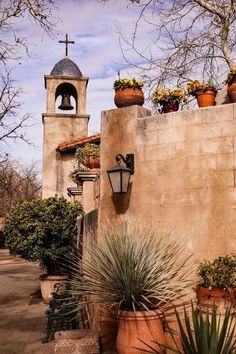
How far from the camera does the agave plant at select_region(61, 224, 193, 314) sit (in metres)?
5.37

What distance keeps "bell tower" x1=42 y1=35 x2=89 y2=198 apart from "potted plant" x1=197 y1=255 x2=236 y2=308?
12.5m

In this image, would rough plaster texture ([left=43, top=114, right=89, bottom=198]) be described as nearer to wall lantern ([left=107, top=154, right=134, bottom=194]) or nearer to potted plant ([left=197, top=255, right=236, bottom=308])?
wall lantern ([left=107, top=154, right=134, bottom=194])

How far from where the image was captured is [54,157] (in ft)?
59.0

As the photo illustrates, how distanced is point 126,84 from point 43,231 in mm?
4454

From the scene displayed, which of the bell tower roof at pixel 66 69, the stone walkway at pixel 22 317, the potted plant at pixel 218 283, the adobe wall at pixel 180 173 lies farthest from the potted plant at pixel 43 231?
the bell tower roof at pixel 66 69

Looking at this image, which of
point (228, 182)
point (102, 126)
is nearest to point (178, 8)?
point (102, 126)

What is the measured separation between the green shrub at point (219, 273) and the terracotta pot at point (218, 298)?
66 millimetres

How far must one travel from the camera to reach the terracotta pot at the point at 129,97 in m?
6.57

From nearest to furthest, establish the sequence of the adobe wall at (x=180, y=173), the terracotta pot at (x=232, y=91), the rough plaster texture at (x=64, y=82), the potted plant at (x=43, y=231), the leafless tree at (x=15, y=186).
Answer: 1. the adobe wall at (x=180, y=173)
2. the terracotta pot at (x=232, y=91)
3. the potted plant at (x=43, y=231)
4. the rough plaster texture at (x=64, y=82)
5. the leafless tree at (x=15, y=186)

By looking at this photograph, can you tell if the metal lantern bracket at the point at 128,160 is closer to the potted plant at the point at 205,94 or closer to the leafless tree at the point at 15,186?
the potted plant at the point at 205,94

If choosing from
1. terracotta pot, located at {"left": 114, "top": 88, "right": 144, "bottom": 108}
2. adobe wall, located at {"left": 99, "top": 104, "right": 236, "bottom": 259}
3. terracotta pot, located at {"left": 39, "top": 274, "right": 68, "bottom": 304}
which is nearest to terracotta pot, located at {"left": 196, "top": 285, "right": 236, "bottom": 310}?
adobe wall, located at {"left": 99, "top": 104, "right": 236, "bottom": 259}

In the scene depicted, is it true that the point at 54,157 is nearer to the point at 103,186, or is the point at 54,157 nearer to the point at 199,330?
the point at 103,186

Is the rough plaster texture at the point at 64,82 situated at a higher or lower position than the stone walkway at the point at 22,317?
higher

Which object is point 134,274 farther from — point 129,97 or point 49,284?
point 49,284
